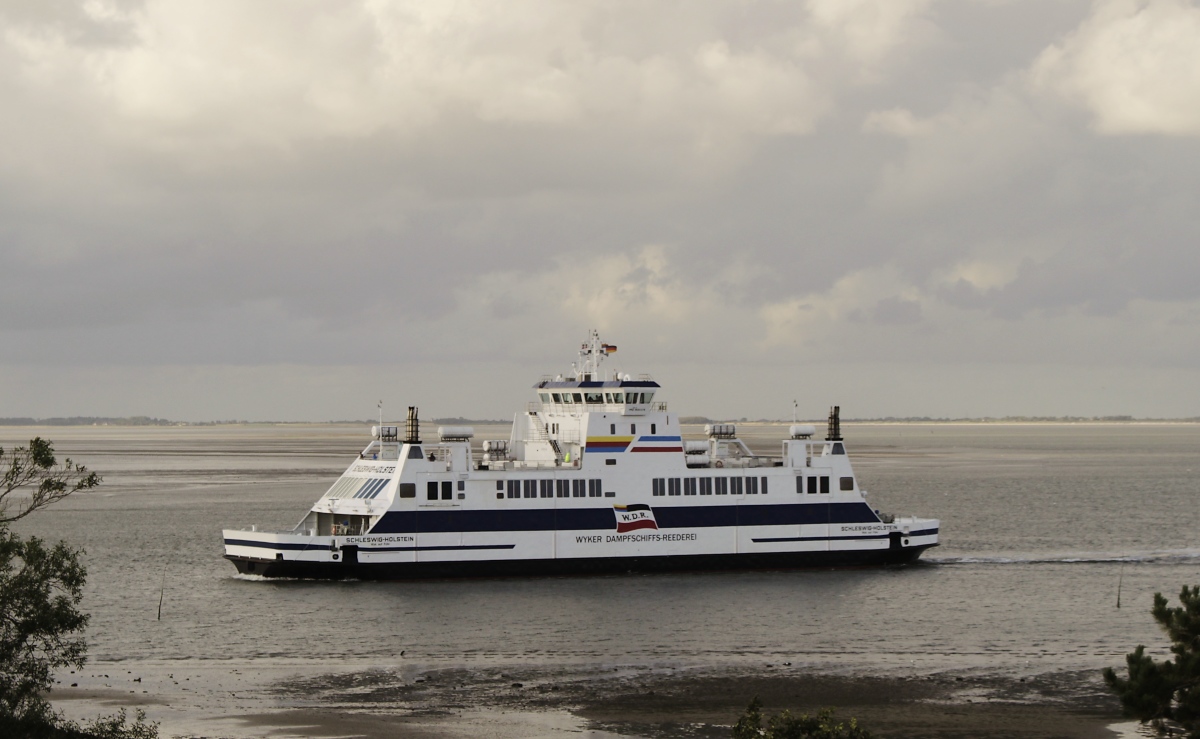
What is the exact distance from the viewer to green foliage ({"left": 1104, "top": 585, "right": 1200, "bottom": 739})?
1847 centimetres

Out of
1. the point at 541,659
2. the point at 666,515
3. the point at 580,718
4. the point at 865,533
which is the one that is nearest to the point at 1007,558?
the point at 865,533

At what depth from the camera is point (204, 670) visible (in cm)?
3084

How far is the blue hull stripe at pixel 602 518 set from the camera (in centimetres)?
4197

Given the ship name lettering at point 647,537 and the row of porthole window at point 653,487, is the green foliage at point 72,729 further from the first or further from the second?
the ship name lettering at point 647,537

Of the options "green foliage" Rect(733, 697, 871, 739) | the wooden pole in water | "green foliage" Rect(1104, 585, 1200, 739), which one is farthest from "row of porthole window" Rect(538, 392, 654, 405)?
"green foliage" Rect(1104, 585, 1200, 739)

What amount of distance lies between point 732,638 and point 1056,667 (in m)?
8.57

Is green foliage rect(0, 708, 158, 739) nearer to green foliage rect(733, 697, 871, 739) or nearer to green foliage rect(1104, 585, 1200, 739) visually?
green foliage rect(733, 697, 871, 739)

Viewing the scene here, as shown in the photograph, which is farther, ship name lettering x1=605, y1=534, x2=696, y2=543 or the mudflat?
ship name lettering x1=605, y1=534, x2=696, y2=543

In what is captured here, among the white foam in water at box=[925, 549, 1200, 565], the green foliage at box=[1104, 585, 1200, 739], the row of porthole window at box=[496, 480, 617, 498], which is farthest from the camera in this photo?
the white foam in water at box=[925, 549, 1200, 565]

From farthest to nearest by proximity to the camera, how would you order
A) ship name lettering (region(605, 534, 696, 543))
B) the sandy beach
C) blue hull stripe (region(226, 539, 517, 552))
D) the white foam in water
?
the white foam in water < ship name lettering (region(605, 534, 696, 543)) < blue hull stripe (region(226, 539, 517, 552)) < the sandy beach

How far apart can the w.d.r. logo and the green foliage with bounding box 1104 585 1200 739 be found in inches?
997

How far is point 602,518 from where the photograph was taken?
43.2 meters

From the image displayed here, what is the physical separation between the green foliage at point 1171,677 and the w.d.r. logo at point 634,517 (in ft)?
83.1

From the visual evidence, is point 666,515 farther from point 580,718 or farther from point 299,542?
point 580,718
